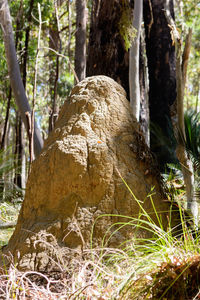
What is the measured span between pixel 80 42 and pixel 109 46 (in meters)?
2.78

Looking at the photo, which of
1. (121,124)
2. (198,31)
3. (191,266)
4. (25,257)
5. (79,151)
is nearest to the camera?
(191,266)

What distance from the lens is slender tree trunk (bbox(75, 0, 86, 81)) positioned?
31.1ft

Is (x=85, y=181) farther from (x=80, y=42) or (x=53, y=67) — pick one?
(x=53, y=67)

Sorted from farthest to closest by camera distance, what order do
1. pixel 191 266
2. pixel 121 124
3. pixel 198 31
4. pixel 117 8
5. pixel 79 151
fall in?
1. pixel 198 31
2. pixel 117 8
3. pixel 121 124
4. pixel 79 151
5. pixel 191 266

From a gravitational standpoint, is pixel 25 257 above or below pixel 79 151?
below

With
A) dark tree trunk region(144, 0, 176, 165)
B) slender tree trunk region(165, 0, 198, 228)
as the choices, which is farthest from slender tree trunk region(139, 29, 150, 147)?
slender tree trunk region(165, 0, 198, 228)

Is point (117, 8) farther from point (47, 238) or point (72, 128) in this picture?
point (47, 238)

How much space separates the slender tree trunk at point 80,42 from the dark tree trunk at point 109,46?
214 cm

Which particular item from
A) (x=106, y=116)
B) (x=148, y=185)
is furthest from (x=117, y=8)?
(x=148, y=185)

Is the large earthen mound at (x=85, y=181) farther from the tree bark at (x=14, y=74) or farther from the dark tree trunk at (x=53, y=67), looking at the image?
the tree bark at (x=14, y=74)

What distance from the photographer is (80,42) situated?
9648 millimetres

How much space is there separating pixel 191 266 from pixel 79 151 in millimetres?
1552

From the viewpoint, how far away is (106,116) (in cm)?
385

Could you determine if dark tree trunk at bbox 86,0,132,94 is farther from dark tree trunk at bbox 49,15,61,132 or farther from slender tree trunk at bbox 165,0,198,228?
slender tree trunk at bbox 165,0,198,228
